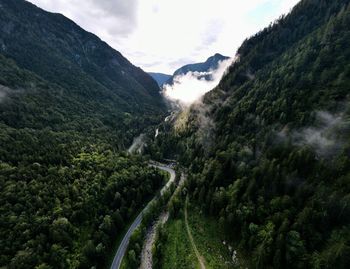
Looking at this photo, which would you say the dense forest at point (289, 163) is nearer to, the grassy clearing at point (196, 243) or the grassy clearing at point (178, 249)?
the grassy clearing at point (196, 243)

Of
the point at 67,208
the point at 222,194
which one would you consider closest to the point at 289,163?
the point at 222,194

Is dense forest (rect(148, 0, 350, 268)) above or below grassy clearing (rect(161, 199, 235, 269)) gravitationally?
above

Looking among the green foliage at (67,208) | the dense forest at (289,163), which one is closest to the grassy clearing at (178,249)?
the dense forest at (289,163)

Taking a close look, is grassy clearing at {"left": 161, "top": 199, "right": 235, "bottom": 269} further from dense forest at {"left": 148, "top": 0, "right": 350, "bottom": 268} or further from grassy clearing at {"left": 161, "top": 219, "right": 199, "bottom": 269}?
dense forest at {"left": 148, "top": 0, "right": 350, "bottom": 268}

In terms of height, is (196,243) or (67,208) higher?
(67,208)

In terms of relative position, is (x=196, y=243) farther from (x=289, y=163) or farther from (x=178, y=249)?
(x=289, y=163)

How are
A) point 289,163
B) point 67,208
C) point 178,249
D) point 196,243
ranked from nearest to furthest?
point 289,163, point 178,249, point 196,243, point 67,208

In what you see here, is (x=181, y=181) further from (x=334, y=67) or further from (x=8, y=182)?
(x=334, y=67)

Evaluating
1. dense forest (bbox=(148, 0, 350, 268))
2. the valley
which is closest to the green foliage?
the valley

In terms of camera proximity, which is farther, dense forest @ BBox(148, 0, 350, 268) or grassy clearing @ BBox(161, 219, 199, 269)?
grassy clearing @ BBox(161, 219, 199, 269)
